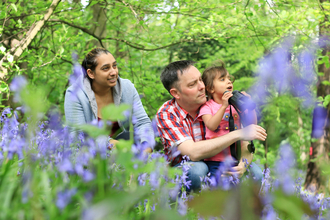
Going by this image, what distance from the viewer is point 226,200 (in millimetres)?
441

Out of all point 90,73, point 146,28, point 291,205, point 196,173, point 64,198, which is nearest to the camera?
Result: point 291,205

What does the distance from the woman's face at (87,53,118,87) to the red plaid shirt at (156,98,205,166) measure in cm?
66

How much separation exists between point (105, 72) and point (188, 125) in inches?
40.6

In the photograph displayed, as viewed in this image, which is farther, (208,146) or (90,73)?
(90,73)

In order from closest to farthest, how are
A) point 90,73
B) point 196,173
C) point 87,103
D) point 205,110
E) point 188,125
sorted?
1. point 196,173
2. point 205,110
3. point 188,125
4. point 87,103
5. point 90,73

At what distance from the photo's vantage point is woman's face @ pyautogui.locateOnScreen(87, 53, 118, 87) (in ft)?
10.1

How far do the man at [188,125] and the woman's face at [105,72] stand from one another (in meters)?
0.54

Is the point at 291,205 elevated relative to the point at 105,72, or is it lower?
lower

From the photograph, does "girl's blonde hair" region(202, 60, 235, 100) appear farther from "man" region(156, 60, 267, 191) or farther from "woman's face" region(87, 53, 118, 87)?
"woman's face" region(87, 53, 118, 87)

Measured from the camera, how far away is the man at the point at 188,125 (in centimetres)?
242

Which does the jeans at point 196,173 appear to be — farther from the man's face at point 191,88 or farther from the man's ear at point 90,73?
the man's ear at point 90,73

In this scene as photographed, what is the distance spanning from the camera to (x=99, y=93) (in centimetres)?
326

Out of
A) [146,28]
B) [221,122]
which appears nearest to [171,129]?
[221,122]

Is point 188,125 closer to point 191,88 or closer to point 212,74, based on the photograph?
point 191,88
